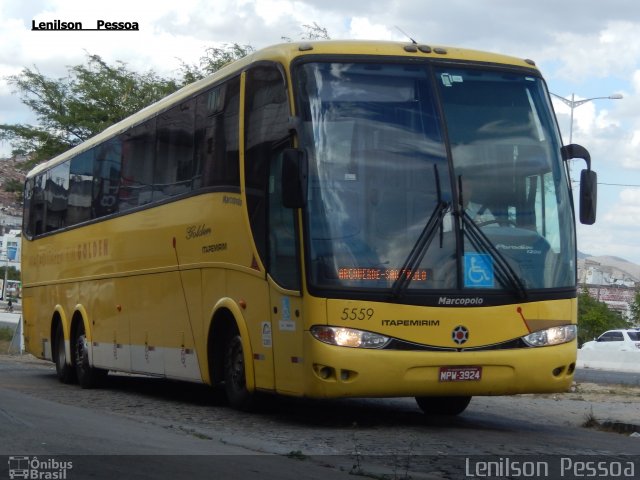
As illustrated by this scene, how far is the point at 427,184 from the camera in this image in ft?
36.9

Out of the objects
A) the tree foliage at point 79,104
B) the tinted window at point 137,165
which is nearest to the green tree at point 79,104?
the tree foliage at point 79,104

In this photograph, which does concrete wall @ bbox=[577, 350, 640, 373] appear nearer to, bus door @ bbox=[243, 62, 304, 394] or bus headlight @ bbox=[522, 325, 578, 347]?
bus headlight @ bbox=[522, 325, 578, 347]

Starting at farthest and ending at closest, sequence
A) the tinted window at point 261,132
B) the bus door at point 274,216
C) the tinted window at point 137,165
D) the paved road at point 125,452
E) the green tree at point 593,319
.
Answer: the green tree at point 593,319 < the tinted window at point 137,165 < the tinted window at point 261,132 < the bus door at point 274,216 < the paved road at point 125,452

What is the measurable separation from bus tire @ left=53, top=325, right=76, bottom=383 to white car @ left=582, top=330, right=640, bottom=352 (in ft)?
77.7

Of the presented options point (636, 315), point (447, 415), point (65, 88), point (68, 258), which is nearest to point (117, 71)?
point (65, 88)

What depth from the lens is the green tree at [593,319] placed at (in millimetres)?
75562

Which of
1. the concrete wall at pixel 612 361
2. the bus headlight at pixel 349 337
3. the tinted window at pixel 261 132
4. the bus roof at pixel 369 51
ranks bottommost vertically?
the concrete wall at pixel 612 361

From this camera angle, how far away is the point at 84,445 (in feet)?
27.5

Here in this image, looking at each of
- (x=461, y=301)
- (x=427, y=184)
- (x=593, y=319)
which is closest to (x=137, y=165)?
(x=427, y=184)

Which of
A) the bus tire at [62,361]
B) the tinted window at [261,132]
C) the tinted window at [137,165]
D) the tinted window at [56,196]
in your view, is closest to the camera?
the tinted window at [261,132]

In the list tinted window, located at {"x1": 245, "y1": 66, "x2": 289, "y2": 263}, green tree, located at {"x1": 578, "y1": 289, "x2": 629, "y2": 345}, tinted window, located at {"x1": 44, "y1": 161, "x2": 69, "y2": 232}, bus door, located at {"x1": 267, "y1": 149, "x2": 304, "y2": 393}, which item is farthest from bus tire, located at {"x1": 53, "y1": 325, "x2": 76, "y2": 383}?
green tree, located at {"x1": 578, "y1": 289, "x2": 629, "y2": 345}

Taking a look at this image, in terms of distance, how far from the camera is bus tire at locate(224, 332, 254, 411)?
1289cm

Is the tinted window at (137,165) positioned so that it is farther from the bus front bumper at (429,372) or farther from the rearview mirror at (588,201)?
the rearview mirror at (588,201)

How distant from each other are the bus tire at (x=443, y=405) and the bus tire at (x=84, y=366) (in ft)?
24.1
